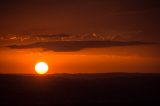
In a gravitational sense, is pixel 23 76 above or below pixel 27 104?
above

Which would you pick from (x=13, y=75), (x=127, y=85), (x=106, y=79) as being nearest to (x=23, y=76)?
(x=13, y=75)

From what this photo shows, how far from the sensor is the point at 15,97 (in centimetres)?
4609

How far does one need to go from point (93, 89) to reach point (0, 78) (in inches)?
575

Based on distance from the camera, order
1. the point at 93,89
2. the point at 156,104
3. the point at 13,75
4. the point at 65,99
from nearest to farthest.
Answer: the point at 156,104 → the point at 65,99 → the point at 93,89 → the point at 13,75

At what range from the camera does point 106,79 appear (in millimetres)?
70000

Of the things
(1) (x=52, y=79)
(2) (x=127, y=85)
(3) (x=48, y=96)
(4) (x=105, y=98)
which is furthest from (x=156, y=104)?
(1) (x=52, y=79)

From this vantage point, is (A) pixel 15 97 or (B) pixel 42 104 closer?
(B) pixel 42 104

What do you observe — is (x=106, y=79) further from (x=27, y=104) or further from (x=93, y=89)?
(x=27, y=104)

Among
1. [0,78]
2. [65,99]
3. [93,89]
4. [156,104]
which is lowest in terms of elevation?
[156,104]

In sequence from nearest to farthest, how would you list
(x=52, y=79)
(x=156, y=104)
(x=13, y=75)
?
(x=156, y=104) < (x=52, y=79) < (x=13, y=75)

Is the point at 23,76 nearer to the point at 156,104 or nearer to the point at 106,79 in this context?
the point at 106,79

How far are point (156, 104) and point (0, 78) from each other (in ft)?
97.4

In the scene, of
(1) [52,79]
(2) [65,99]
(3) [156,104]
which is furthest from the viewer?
(1) [52,79]

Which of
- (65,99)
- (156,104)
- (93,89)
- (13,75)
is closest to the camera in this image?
(156,104)
